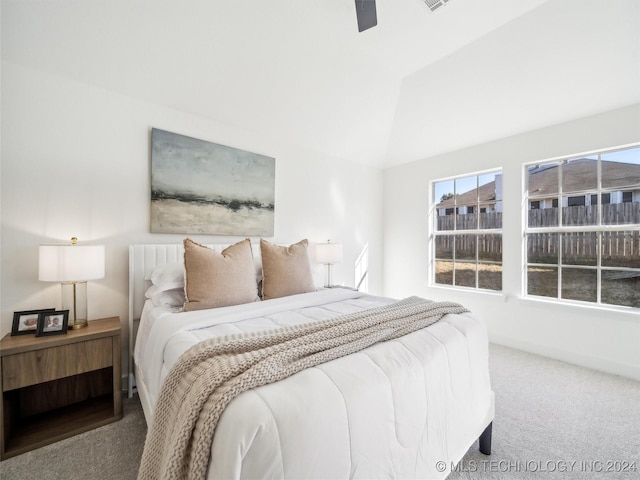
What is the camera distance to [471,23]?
2338mm

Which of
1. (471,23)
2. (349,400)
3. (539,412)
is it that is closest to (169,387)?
(349,400)

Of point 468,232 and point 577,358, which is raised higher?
point 468,232

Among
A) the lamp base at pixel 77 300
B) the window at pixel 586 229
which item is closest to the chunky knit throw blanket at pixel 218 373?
the lamp base at pixel 77 300

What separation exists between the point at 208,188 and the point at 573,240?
12.4 ft

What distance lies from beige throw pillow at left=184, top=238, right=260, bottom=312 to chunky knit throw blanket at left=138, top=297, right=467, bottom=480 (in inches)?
30.7

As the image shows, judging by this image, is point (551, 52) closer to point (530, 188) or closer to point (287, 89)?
point (530, 188)

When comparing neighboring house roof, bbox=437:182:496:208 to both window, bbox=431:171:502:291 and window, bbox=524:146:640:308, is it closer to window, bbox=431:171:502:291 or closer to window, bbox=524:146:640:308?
window, bbox=431:171:502:291

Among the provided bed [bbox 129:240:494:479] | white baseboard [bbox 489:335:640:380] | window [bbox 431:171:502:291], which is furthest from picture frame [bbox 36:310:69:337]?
white baseboard [bbox 489:335:640:380]

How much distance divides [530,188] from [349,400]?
3.41 meters

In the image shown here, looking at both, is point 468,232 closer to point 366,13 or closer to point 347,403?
point 366,13

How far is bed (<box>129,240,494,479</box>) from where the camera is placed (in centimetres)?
72

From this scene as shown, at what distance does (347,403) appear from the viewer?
0.86 metres

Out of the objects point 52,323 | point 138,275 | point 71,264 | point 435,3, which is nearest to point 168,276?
point 138,275

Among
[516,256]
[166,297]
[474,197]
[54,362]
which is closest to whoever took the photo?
[54,362]
